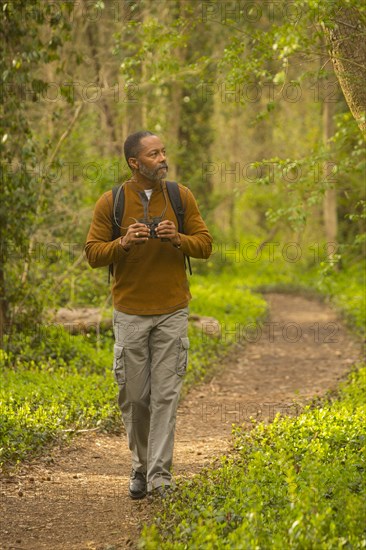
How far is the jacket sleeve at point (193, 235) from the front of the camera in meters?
5.81

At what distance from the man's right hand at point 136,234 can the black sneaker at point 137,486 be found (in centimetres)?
173

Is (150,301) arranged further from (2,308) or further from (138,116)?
(138,116)

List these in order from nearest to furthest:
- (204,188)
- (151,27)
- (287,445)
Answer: (287,445) → (151,27) → (204,188)

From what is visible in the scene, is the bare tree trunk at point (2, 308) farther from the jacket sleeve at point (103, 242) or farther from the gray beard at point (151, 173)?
the gray beard at point (151, 173)

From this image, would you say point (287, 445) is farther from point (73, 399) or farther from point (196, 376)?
point (196, 376)

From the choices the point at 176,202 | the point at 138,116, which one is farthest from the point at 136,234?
the point at 138,116

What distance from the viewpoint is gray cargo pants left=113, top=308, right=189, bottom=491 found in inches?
232

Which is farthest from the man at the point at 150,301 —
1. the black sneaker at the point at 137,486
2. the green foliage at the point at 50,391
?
the green foliage at the point at 50,391

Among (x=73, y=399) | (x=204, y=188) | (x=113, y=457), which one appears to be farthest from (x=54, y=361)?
(x=204, y=188)

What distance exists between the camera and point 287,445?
6.45m

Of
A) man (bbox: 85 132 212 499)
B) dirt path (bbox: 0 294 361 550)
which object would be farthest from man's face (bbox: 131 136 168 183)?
dirt path (bbox: 0 294 361 550)

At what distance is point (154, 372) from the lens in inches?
235

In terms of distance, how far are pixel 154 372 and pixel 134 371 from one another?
0.47 feet

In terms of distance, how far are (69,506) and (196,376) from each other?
529 centimetres
